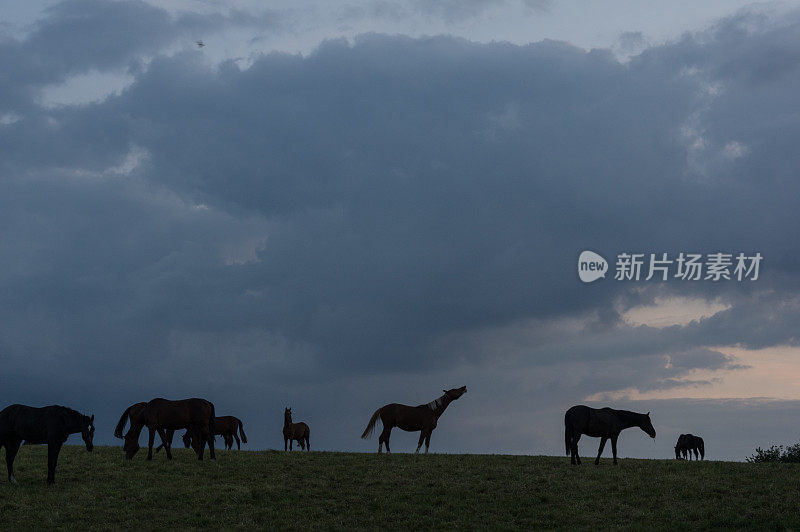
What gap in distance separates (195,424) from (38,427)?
6556 millimetres

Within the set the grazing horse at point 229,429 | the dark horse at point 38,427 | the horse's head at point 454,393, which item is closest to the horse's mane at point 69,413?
the dark horse at point 38,427

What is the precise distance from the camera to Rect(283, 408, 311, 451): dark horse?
43.4m

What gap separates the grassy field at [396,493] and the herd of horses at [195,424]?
101cm

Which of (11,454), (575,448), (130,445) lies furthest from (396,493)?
(11,454)

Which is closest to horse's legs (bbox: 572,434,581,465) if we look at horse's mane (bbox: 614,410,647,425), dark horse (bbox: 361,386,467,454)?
horse's mane (bbox: 614,410,647,425)

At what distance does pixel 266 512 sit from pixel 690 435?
1281 inches

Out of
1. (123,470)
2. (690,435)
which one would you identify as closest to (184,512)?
(123,470)

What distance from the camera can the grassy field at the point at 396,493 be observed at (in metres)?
23.9

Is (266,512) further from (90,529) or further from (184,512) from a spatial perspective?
(90,529)

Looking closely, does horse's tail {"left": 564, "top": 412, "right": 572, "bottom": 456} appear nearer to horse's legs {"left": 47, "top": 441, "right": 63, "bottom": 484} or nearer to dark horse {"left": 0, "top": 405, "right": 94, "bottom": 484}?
dark horse {"left": 0, "top": 405, "right": 94, "bottom": 484}

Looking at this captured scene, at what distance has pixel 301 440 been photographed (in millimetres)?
45938

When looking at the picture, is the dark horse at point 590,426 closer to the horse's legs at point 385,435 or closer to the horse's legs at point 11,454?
the horse's legs at point 385,435

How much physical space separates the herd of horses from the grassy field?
1.01m

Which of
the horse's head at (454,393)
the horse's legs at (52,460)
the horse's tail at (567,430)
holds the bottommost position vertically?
the horse's legs at (52,460)
